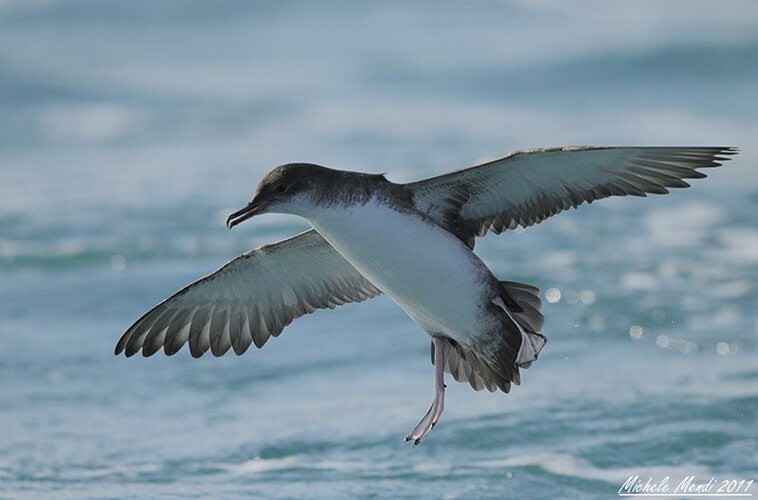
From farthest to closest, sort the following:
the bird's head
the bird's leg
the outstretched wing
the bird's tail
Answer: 1. the bird's leg
2. the bird's tail
3. the outstretched wing
4. the bird's head

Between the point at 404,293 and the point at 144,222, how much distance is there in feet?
20.8

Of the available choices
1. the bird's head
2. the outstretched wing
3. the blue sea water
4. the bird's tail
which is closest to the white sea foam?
the blue sea water

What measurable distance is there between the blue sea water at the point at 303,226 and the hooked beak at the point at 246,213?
62.9 inches

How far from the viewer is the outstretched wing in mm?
5652

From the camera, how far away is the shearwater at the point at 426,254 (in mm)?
5523

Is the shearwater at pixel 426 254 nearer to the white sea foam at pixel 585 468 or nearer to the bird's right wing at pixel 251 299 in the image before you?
the bird's right wing at pixel 251 299

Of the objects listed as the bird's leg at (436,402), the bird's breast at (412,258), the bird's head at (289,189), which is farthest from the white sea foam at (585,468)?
the bird's head at (289,189)

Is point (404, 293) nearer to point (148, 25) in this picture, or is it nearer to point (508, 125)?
point (508, 125)

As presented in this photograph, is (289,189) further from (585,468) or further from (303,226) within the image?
(303,226)

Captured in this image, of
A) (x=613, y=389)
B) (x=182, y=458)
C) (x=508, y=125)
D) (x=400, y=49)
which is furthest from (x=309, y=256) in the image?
(x=400, y=49)

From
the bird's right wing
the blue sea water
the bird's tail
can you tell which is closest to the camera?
the bird's tail

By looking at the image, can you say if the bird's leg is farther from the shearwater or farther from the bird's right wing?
the bird's right wing

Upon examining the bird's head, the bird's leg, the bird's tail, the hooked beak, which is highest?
the bird's head

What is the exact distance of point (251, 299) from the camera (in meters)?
6.52
